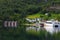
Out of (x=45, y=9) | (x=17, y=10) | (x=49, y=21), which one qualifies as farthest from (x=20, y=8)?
(x=49, y=21)

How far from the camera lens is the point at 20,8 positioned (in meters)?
88.4

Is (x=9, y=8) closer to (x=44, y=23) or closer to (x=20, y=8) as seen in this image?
(x=20, y=8)

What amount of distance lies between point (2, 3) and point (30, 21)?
11867 millimetres

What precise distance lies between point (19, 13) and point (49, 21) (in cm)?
1071

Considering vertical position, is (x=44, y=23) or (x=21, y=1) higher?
(x=21, y=1)

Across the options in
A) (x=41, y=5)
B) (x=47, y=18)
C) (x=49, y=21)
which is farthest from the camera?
(x=41, y=5)

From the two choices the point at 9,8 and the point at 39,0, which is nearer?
the point at 9,8

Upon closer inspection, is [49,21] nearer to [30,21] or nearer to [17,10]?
[30,21]

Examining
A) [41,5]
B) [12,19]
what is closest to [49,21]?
[12,19]

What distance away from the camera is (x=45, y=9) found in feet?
294

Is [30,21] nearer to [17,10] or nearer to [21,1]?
[17,10]

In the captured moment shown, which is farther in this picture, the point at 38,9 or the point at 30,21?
the point at 38,9

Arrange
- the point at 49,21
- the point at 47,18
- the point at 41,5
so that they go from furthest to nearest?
the point at 41,5, the point at 47,18, the point at 49,21

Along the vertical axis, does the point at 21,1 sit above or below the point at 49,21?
above
